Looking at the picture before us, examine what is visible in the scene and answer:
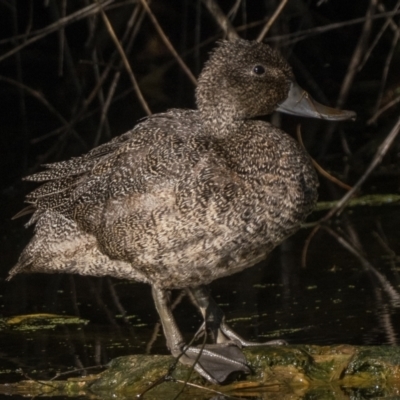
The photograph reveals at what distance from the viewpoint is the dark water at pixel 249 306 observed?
15.5 feet

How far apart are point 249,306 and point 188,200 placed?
986 millimetres

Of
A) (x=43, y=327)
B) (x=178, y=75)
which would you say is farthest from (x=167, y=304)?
(x=178, y=75)

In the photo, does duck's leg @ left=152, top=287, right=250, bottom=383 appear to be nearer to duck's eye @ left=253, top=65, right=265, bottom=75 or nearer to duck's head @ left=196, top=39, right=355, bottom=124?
duck's head @ left=196, top=39, right=355, bottom=124

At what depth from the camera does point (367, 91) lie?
29.4 ft

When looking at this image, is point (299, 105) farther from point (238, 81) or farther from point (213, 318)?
point (213, 318)

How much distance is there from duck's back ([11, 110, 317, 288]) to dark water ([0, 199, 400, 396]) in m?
0.35

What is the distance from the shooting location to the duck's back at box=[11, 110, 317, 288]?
438 centimetres

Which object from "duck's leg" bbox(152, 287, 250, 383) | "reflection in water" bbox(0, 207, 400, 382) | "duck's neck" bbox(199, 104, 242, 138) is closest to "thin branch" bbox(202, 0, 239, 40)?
"duck's neck" bbox(199, 104, 242, 138)

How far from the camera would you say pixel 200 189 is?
441cm

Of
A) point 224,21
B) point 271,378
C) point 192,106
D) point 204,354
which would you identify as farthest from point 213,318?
point 192,106

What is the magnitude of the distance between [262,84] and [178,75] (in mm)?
5372

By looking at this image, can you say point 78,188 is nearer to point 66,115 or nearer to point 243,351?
point 243,351

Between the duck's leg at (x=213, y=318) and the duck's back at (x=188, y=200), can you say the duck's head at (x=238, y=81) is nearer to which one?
the duck's back at (x=188, y=200)

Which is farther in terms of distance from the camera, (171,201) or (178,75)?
(178,75)
